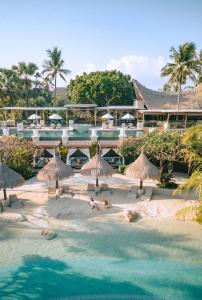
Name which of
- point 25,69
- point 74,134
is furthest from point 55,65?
point 74,134

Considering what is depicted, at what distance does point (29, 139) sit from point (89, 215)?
1257 cm

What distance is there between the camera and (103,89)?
139 feet

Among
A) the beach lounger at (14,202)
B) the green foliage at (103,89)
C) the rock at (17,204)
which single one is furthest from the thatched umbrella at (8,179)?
the green foliage at (103,89)

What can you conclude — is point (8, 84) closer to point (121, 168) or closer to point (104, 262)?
point (121, 168)

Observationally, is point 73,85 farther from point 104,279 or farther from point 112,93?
point 104,279

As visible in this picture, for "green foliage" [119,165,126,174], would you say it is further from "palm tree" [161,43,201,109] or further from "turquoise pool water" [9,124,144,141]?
"palm tree" [161,43,201,109]

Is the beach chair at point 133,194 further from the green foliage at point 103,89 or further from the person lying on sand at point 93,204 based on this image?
the green foliage at point 103,89

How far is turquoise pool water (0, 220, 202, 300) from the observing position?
32.9 feet

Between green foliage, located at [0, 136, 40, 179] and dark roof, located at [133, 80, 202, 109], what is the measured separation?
18.3 m

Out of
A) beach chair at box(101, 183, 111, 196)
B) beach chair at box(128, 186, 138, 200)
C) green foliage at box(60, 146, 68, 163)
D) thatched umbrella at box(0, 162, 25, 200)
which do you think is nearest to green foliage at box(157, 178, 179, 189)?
beach chair at box(128, 186, 138, 200)

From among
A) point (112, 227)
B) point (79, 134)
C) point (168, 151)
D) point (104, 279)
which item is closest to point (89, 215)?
point (112, 227)

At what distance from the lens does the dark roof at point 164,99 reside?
3422 centimetres

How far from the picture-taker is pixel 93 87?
42719mm

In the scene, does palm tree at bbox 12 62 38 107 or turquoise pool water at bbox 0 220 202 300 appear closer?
turquoise pool water at bbox 0 220 202 300
